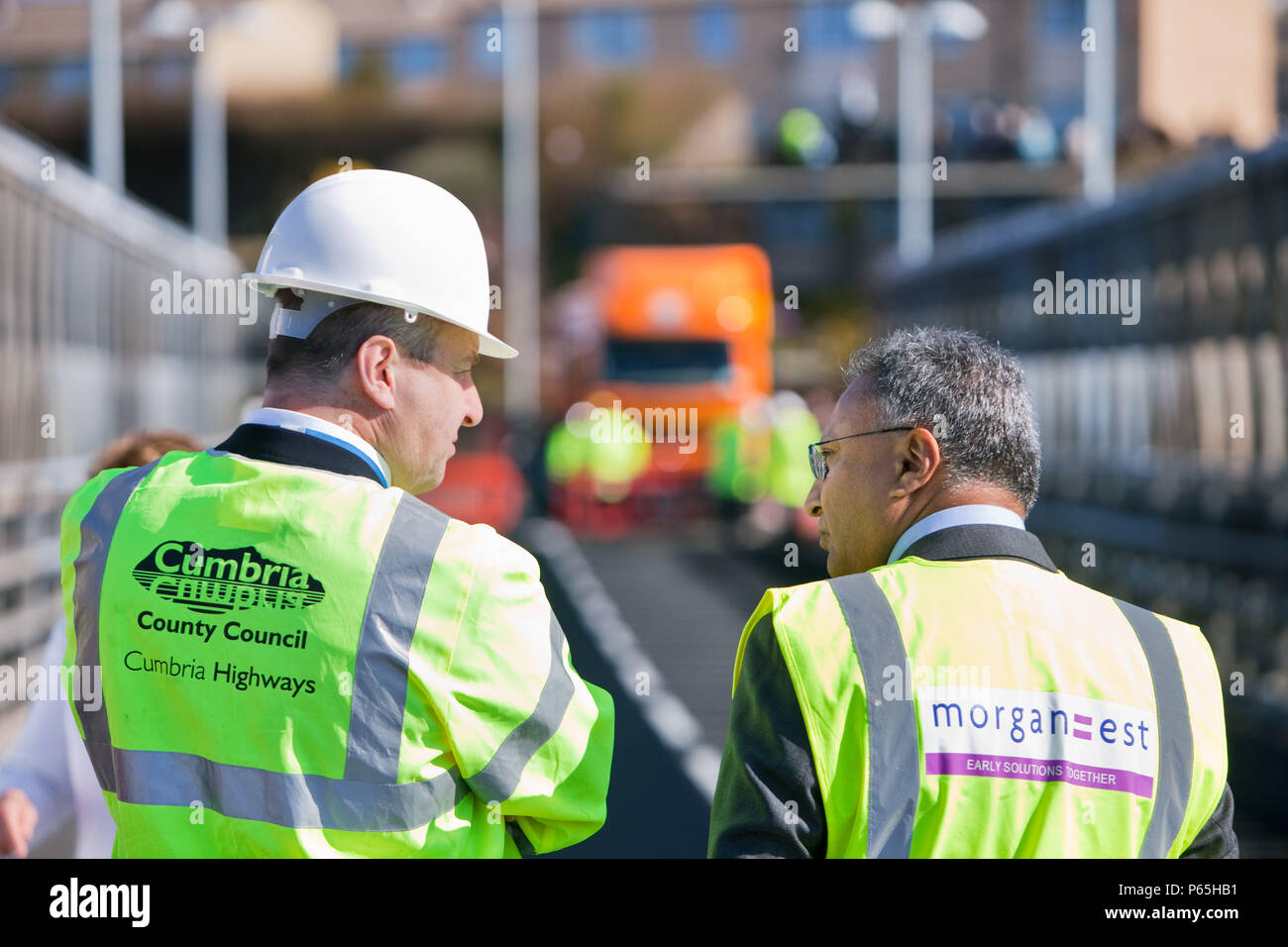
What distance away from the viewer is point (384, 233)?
2439 millimetres

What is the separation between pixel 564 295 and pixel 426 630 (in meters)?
30.9

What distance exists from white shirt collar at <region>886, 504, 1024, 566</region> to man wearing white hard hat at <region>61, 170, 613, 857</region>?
52 cm

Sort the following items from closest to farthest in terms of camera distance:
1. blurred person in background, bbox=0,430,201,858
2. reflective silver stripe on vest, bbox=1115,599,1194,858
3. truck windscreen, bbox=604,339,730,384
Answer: reflective silver stripe on vest, bbox=1115,599,1194,858 < blurred person in background, bbox=0,430,201,858 < truck windscreen, bbox=604,339,730,384

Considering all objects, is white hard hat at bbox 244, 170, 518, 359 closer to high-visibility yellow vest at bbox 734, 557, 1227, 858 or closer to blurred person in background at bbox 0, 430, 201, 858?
high-visibility yellow vest at bbox 734, 557, 1227, 858

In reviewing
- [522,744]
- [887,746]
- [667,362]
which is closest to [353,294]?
[522,744]

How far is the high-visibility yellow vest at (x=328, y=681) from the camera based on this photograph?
7.08 ft

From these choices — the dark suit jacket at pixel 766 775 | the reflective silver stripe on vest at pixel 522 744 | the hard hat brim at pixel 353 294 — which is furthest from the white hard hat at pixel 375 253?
the dark suit jacket at pixel 766 775

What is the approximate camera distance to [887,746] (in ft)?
7.27

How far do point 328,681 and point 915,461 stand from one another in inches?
36.3

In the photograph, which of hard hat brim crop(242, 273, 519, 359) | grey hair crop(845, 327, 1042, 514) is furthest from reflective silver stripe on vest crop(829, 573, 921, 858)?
hard hat brim crop(242, 273, 519, 359)

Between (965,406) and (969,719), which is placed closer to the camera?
(969,719)

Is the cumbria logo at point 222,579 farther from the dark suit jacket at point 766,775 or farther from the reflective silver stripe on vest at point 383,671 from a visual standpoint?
the dark suit jacket at point 766,775

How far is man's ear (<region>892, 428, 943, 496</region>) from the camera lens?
246 cm

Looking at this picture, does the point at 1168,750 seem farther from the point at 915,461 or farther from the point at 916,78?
the point at 916,78
